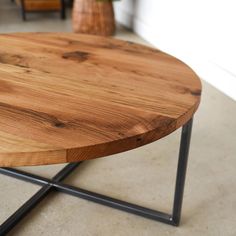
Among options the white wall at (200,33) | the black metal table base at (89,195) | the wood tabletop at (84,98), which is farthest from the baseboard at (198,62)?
the black metal table base at (89,195)

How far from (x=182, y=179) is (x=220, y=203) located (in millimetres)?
277

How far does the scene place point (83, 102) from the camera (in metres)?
0.82

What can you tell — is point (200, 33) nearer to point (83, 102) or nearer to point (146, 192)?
point (146, 192)

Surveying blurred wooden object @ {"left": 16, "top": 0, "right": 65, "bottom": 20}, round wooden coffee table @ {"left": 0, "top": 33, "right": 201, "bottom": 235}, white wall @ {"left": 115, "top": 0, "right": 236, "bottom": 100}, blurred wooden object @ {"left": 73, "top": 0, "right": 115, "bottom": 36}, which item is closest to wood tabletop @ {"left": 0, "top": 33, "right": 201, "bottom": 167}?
round wooden coffee table @ {"left": 0, "top": 33, "right": 201, "bottom": 235}

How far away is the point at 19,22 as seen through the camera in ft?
11.4

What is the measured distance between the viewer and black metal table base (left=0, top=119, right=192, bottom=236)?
1019mm

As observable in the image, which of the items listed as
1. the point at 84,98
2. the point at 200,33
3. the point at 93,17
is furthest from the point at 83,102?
the point at 93,17

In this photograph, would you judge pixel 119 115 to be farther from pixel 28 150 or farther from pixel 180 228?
pixel 180 228

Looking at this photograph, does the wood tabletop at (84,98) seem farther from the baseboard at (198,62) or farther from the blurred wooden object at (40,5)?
the blurred wooden object at (40,5)

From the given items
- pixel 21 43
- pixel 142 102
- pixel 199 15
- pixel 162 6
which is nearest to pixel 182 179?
pixel 142 102

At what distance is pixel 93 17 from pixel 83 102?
7.57ft

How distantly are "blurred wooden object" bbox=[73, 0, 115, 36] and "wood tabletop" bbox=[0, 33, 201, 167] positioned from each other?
180 cm

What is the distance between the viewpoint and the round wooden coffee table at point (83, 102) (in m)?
0.67

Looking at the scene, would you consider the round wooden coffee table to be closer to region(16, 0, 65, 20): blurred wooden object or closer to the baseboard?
the baseboard
